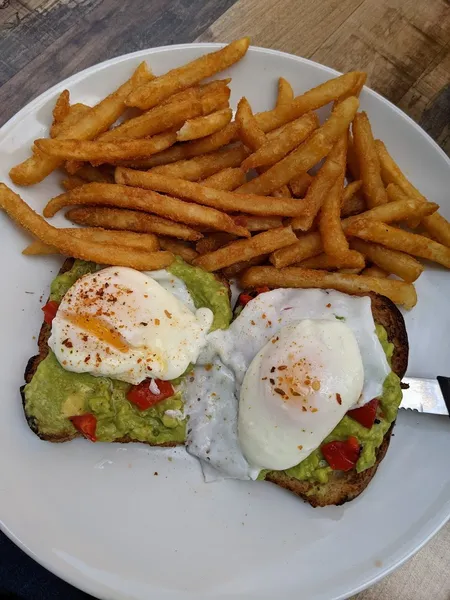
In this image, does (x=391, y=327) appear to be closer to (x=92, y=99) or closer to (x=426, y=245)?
(x=426, y=245)

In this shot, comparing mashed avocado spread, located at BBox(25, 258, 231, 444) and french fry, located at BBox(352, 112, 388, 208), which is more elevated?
french fry, located at BBox(352, 112, 388, 208)

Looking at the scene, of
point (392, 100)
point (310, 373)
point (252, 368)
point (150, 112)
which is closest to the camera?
point (310, 373)

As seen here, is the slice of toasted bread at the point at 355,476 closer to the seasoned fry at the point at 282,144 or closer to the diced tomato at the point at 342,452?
the diced tomato at the point at 342,452

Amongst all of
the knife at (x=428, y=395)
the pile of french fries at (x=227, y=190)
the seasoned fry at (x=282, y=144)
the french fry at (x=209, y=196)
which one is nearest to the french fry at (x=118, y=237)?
the pile of french fries at (x=227, y=190)

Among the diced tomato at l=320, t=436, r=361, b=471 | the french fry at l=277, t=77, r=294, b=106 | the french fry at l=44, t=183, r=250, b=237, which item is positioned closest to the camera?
the diced tomato at l=320, t=436, r=361, b=471

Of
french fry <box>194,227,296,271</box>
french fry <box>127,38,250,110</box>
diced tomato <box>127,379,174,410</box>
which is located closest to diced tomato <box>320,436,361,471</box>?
diced tomato <box>127,379,174,410</box>

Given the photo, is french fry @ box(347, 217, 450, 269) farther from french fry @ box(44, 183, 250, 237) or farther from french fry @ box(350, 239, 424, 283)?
french fry @ box(44, 183, 250, 237)

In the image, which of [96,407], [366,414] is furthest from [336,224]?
[96,407]

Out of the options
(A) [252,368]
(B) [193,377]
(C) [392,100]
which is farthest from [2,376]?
(C) [392,100]
